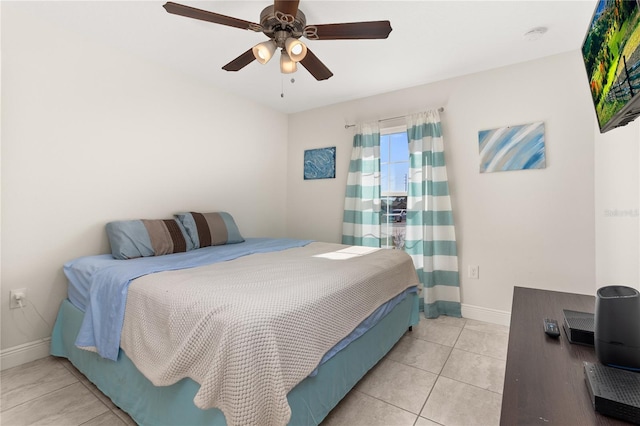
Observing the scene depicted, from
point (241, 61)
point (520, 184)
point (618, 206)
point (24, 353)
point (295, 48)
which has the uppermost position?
point (241, 61)

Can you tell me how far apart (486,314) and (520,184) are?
1.28 meters

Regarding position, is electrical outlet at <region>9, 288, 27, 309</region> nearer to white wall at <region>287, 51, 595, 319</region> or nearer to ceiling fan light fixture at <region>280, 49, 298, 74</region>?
ceiling fan light fixture at <region>280, 49, 298, 74</region>

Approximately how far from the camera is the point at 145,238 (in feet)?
7.61

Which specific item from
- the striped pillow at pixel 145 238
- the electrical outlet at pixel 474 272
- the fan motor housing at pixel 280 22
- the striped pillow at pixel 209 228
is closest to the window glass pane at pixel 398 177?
the electrical outlet at pixel 474 272

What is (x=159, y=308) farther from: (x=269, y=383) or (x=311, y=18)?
(x=311, y=18)

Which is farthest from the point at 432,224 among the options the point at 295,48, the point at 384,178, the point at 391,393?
the point at 295,48

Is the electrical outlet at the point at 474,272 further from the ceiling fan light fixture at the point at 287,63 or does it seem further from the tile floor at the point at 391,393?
the ceiling fan light fixture at the point at 287,63

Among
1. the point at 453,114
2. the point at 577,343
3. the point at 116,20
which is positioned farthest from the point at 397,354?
the point at 116,20

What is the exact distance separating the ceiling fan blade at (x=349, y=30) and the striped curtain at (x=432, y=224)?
160 centimetres

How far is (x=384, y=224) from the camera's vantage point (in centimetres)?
343

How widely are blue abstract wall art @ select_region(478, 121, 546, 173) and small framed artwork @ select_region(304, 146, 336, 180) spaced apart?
5.54 feet

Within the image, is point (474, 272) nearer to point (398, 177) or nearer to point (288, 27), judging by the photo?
point (398, 177)

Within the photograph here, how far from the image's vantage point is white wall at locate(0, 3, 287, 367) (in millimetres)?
1978

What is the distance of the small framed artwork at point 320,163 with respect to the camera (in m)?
3.76
